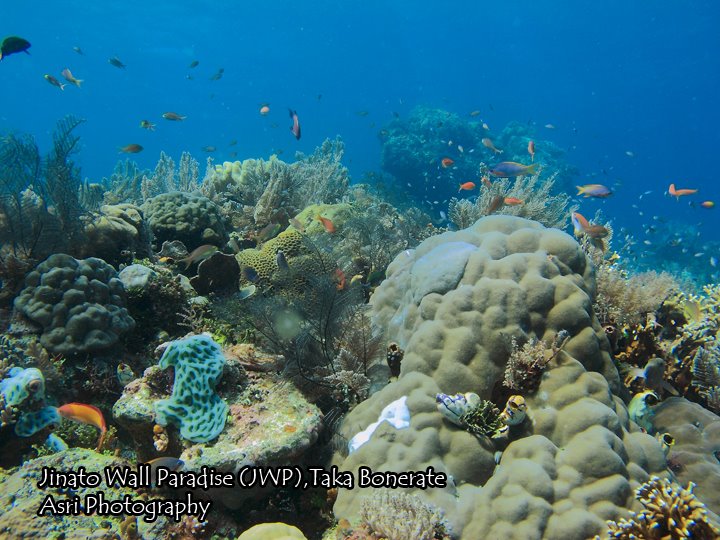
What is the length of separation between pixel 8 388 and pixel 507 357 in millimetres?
5029

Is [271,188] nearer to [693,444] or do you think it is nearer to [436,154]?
[693,444]

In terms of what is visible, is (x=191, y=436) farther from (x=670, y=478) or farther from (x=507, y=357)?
(x=670, y=478)

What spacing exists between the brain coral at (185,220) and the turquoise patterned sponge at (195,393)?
11.8ft

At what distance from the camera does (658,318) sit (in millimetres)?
5453

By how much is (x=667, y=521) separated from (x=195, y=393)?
412 centimetres

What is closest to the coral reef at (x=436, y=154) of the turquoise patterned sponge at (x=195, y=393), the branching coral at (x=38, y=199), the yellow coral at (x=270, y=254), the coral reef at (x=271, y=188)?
the coral reef at (x=271, y=188)

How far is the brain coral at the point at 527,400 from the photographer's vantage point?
3.01m

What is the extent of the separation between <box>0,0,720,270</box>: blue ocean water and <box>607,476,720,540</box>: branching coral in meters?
69.6

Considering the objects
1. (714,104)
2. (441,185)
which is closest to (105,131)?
(441,185)

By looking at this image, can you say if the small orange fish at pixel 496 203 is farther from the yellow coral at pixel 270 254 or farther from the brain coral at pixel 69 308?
the brain coral at pixel 69 308

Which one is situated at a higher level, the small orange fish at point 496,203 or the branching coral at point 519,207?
the branching coral at point 519,207

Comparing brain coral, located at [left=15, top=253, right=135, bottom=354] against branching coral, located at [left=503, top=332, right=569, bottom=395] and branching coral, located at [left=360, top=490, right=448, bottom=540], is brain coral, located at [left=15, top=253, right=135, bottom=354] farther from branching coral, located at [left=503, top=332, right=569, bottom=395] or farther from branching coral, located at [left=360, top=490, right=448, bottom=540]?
branching coral, located at [left=503, top=332, right=569, bottom=395]

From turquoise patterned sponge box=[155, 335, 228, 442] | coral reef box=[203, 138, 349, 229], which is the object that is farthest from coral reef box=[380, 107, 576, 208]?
turquoise patterned sponge box=[155, 335, 228, 442]

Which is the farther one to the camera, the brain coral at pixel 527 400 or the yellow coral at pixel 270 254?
the yellow coral at pixel 270 254
